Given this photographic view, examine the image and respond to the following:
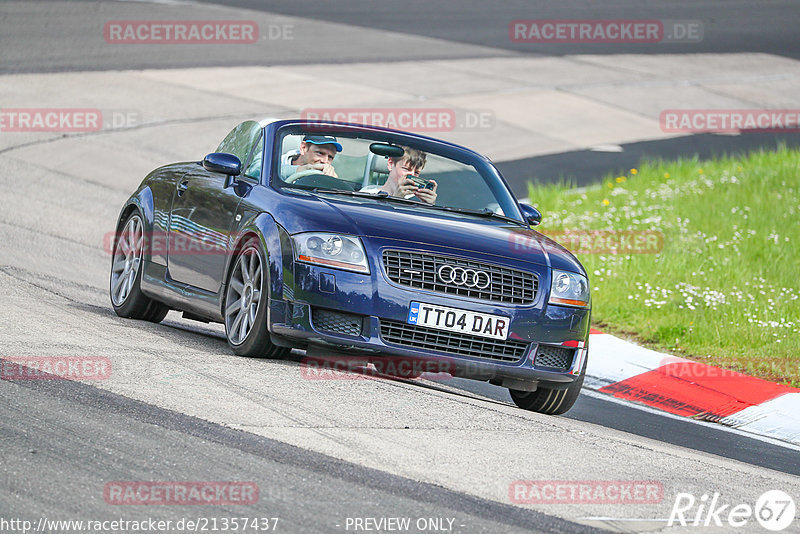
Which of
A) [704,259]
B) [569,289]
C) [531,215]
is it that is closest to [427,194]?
[531,215]

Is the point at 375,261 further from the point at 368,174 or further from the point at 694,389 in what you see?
the point at 694,389

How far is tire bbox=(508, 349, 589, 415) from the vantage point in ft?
26.3

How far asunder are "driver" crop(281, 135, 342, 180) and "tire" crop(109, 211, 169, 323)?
1.68 m

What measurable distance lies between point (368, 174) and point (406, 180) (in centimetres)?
25

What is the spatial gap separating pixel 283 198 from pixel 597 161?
1286cm

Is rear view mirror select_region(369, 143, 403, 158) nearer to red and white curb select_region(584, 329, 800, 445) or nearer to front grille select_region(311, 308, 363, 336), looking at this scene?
front grille select_region(311, 308, 363, 336)

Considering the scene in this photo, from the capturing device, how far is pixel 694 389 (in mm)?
9562

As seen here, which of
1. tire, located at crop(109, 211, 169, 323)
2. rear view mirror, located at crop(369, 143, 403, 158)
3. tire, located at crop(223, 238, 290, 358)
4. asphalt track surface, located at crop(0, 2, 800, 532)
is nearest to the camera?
asphalt track surface, located at crop(0, 2, 800, 532)

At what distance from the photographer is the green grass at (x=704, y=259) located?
10938 millimetres

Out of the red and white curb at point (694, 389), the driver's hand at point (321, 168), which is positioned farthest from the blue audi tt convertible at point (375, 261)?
the red and white curb at point (694, 389)

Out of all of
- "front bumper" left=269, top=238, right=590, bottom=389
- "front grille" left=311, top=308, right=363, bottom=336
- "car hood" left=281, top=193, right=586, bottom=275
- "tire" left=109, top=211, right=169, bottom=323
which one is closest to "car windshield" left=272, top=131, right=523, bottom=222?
"car hood" left=281, top=193, right=586, bottom=275

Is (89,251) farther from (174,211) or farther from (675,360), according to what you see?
(675,360)

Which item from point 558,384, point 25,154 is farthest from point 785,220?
point 25,154

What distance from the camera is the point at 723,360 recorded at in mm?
10461
